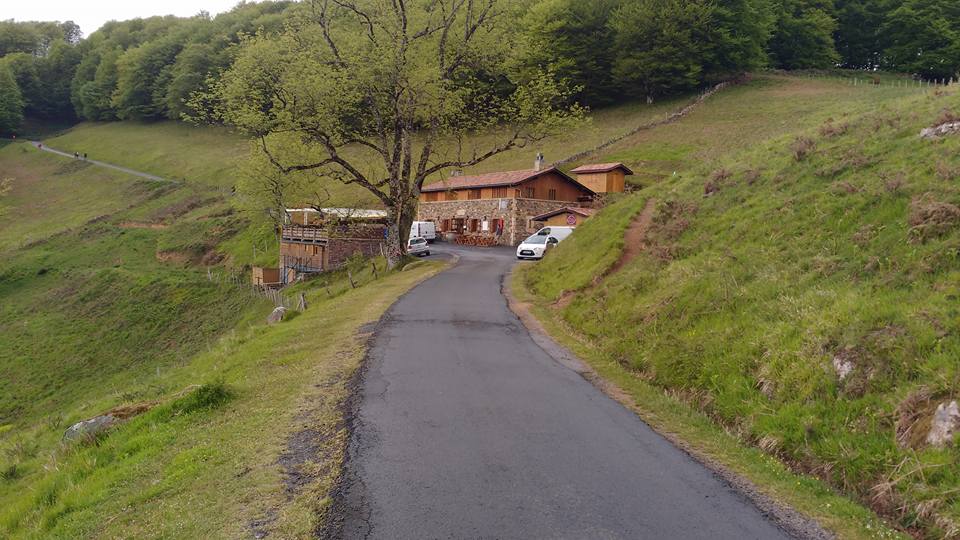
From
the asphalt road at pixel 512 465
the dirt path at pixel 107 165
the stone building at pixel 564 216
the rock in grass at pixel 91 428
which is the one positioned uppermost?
the dirt path at pixel 107 165

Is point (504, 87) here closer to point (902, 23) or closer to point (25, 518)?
point (902, 23)

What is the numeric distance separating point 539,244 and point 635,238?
13956 millimetres

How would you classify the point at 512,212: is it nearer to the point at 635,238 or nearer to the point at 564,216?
the point at 564,216

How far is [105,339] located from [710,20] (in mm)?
69399

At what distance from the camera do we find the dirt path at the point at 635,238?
19750mm

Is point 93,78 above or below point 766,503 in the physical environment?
above

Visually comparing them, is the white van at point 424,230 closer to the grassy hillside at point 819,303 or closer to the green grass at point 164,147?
the grassy hillside at point 819,303

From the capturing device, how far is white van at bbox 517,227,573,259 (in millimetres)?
34688

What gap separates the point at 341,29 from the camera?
3156 centimetres

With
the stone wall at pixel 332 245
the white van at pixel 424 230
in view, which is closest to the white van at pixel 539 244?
the stone wall at pixel 332 245

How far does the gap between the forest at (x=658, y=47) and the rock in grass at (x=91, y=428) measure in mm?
45100

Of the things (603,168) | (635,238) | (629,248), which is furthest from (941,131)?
(603,168)

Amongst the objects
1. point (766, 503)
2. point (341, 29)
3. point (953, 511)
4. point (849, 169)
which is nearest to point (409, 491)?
point (766, 503)

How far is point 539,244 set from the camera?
115ft
